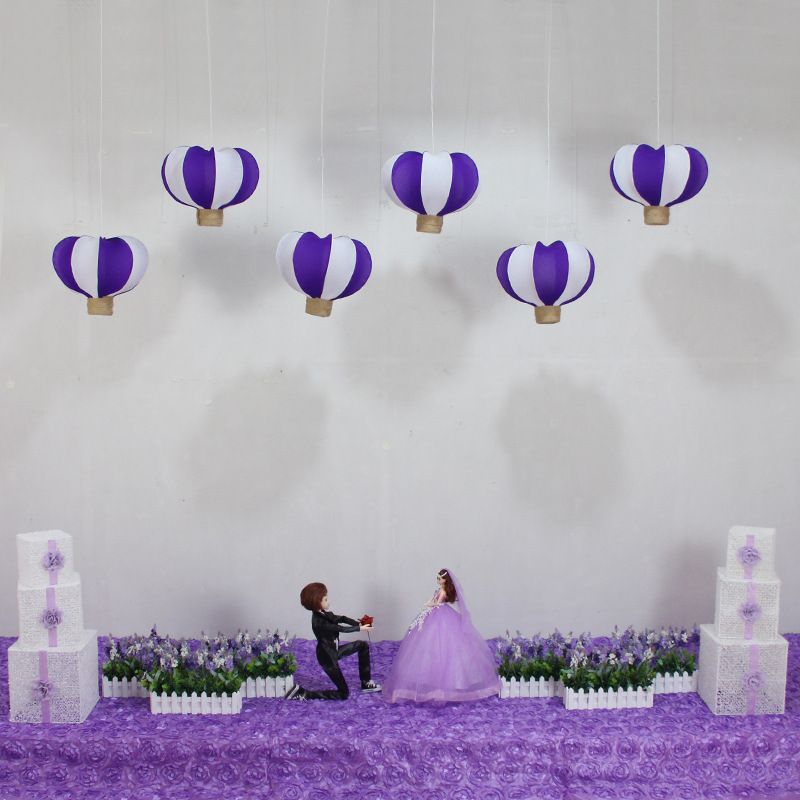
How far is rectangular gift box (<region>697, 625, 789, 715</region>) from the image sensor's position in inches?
164

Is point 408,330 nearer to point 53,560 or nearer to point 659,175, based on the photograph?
point 659,175

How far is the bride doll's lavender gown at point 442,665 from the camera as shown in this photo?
4.14 meters

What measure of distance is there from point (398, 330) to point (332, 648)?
1746 millimetres

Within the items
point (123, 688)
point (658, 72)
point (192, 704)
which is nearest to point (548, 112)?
point (658, 72)

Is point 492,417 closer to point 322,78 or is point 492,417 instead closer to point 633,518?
point 633,518

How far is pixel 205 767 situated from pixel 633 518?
2.66 metres

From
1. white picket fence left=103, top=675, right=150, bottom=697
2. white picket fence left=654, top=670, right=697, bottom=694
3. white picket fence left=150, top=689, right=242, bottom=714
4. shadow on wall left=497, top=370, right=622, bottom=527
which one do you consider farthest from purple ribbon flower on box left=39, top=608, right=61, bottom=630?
white picket fence left=654, top=670, right=697, bottom=694

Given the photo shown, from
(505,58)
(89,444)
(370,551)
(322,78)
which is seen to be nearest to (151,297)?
→ (89,444)

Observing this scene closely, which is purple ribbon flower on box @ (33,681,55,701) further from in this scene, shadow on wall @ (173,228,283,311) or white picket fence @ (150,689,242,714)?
shadow on wall @ (173,228,283,311)

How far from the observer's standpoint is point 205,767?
12.5ft

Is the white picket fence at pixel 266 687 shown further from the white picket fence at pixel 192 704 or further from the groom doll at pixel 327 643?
the white picket fence at pixel 192 704

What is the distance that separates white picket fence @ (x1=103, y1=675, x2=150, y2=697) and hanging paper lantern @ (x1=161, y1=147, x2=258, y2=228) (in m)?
2.28

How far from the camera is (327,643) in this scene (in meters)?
4.25

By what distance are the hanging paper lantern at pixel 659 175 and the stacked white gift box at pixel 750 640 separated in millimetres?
1589
